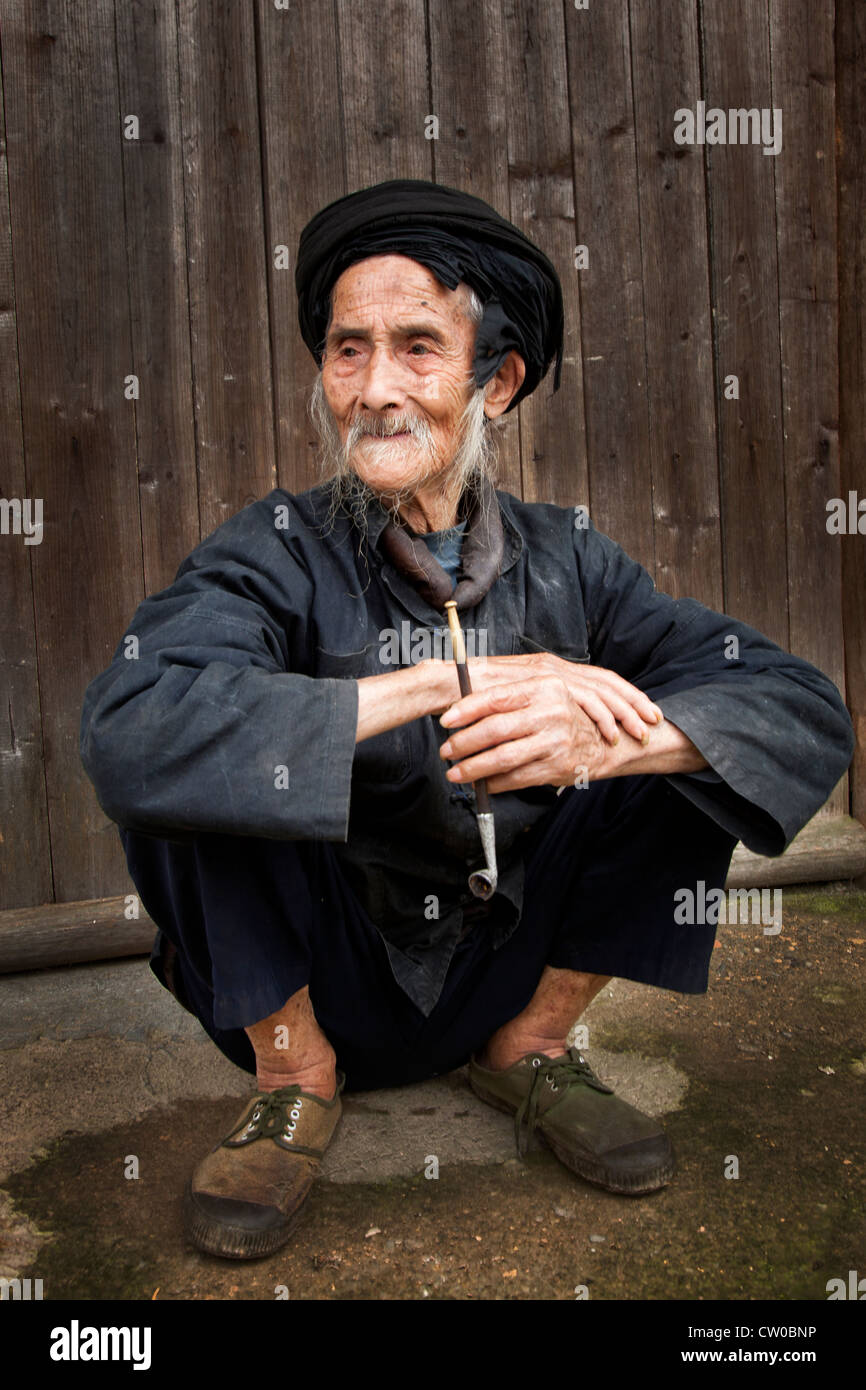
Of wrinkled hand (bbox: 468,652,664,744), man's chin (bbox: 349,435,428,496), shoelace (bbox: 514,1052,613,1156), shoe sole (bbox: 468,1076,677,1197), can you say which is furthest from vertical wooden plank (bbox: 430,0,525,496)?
shoe sole (bbox: 468,1076,677,1197)

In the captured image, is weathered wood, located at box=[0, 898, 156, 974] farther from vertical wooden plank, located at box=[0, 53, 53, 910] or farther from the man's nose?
the man's nose

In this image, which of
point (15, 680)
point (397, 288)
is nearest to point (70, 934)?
point (15, 680)

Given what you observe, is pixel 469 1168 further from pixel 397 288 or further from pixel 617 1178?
pixel 397 288

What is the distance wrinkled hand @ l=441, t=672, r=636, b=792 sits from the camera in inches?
61.2

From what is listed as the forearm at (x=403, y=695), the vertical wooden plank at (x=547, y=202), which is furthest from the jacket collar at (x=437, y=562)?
the vertical wooden plank at (x=547, y=202)

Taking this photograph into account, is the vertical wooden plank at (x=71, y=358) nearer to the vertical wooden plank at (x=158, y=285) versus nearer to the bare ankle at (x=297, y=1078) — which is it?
the vertical wooden plank at (x=158, y=285)

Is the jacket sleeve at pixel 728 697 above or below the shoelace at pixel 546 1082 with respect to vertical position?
above

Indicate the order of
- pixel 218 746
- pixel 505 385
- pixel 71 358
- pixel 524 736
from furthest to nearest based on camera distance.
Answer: pixel 71 358
pixel 505 385
pixel 524 736
pixel 218 746

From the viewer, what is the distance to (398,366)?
2006 mm

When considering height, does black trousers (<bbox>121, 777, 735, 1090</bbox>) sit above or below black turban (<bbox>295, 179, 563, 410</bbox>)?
below

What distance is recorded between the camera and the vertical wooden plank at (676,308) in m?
3.05

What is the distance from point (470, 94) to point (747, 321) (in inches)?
40.2

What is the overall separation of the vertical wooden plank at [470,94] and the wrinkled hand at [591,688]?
179 centimetres

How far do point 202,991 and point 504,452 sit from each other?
1767 millimetres
